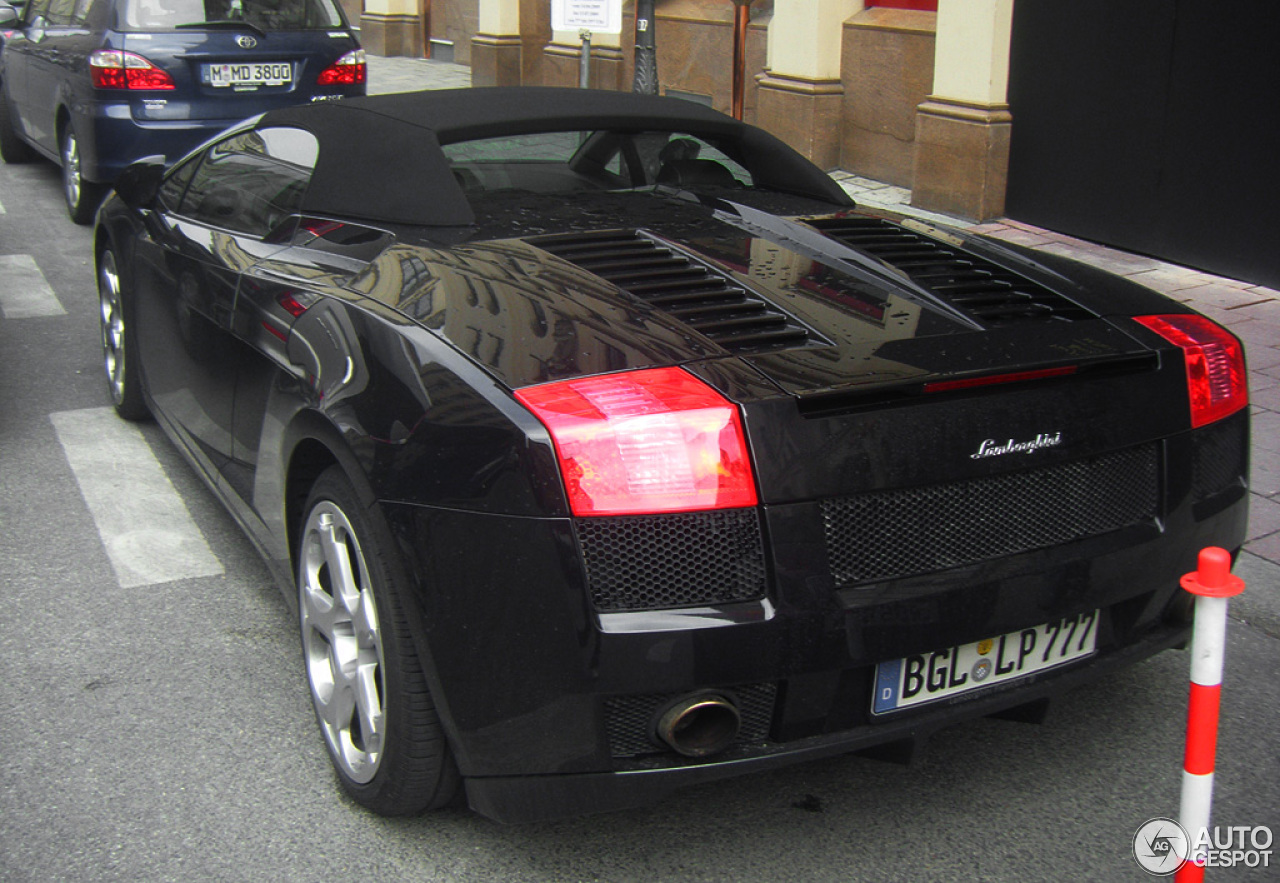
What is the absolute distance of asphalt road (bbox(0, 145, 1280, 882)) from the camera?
264 cm

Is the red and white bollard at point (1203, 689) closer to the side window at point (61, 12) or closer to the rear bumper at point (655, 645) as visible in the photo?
the rear bumper at point (655, 645)

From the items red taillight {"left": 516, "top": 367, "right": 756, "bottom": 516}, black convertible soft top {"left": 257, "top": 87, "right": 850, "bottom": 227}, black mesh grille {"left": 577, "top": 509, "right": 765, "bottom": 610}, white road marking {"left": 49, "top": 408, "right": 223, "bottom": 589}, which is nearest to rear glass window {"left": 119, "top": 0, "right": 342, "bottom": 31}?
white road marking {"left": 49, "top": 408, "right": 223, "bottom": 589}

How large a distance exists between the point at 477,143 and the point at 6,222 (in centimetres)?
692

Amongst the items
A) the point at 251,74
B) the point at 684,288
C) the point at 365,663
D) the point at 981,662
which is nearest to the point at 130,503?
the point at 365,663

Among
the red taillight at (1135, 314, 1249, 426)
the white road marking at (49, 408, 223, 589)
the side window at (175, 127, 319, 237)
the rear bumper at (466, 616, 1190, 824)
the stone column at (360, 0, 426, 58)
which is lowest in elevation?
the white road marking at (49, 408, 223, 589)

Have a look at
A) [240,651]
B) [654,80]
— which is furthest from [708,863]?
[654,80]

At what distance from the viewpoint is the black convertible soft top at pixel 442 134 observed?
3279 mm

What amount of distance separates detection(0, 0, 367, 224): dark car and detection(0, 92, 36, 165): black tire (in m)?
1.68

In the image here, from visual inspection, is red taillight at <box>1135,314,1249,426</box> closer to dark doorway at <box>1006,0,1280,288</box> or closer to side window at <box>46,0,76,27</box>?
dark doorway at <box>1006,0,1280,288</box>

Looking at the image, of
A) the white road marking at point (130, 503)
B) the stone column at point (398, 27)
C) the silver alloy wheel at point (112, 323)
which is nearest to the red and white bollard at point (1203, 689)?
the white road marking at point (130, 503)

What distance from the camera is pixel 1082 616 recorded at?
2629 mm

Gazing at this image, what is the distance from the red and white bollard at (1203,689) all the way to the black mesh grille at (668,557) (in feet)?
2.30

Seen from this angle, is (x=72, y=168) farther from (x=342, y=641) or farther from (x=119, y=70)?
(x=342, y=641)

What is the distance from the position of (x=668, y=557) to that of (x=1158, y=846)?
124 cm
